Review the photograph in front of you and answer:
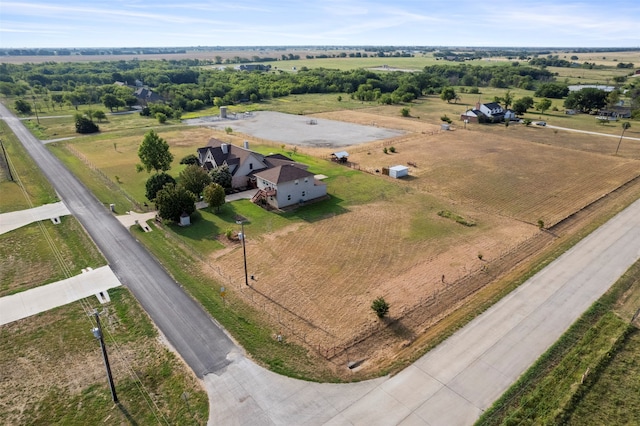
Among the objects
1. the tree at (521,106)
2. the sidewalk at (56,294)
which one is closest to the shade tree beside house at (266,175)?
the sidewalk at (56,294)

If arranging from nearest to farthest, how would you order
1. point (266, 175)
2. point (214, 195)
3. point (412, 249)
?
point (412, 249), point (214, 195), point (266, 175)

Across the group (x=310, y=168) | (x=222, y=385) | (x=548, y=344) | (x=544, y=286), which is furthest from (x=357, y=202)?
(x=222, y=385)

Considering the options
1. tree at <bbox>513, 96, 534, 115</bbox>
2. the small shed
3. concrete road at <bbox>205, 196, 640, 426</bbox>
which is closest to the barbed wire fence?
concrete road at <bbox>205, 196, 640, 426</bbox>

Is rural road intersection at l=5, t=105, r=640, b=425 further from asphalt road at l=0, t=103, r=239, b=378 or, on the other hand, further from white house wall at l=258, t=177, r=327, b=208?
white house wall at l=258, t=177, r=327, b=208

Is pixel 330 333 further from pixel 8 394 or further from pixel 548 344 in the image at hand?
pixel 8 394

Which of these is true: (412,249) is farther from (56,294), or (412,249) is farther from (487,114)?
(487,114)

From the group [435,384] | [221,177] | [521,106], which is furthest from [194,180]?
[521,106]
